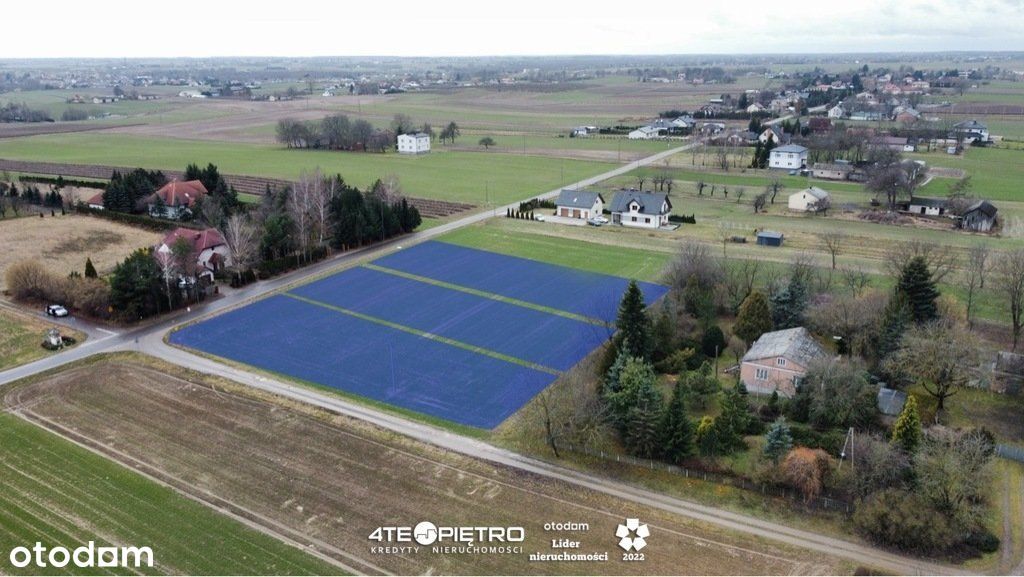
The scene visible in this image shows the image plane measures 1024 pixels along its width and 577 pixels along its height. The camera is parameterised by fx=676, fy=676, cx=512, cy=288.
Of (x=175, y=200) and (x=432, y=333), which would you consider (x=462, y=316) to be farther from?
(x=175, y=200)

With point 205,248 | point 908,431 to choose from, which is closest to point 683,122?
point 205,248

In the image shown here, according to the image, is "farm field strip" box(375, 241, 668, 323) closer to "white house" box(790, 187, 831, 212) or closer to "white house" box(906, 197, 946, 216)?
"white house" box(790, 187, 831, 212)

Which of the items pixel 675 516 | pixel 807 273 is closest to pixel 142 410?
pixel 675 516

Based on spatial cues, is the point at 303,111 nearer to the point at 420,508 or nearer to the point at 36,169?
the point at 36,169

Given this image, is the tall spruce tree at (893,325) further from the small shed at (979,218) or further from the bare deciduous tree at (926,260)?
the small shed at (979,218)

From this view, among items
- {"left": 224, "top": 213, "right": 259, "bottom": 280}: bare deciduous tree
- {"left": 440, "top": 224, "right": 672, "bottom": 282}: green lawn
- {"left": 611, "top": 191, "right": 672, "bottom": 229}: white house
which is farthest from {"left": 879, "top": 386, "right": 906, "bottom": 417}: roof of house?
{"left": 224, "top": 213, "right": 259, "bottom": 280}: bare deciduous tree
